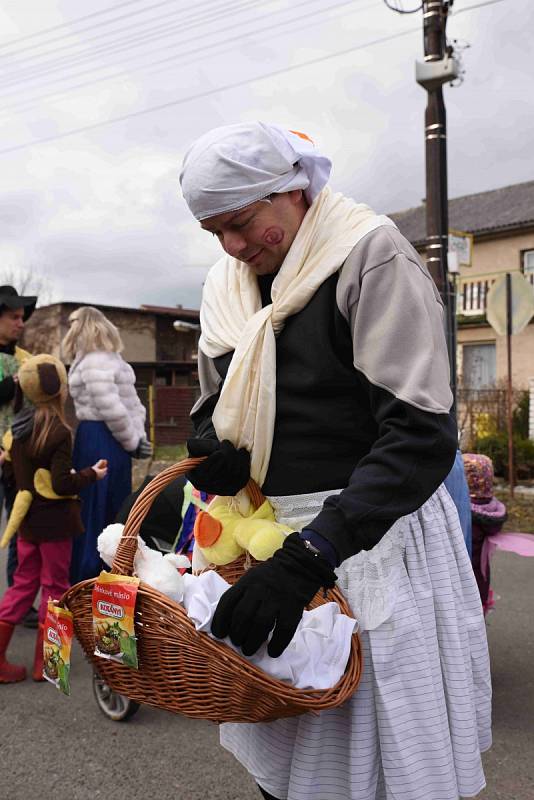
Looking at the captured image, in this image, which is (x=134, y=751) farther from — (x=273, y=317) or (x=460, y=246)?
(x=460, y=246)

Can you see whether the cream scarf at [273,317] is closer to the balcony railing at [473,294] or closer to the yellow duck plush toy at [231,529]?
the yellow duck plush toy at [231,529]

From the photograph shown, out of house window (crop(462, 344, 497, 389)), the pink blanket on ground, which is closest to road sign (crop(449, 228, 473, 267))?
the pink blanket on ground

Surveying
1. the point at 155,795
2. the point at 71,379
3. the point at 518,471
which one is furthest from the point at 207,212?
the point at 518,471

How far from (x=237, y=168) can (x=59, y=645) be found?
107 cm

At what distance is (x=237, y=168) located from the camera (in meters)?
1.47

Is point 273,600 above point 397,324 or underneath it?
underneath

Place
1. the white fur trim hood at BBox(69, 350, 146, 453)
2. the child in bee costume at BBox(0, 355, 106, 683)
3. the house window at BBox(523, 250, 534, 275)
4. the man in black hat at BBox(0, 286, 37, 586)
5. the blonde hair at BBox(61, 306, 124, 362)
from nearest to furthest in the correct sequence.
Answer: the child in bee costume at BBox(0, 355, 106, 683) < the man in black hat at BBox(0, 286, 37, 586) < the white fur trim hood at BBox(69, 350, 146, 453) < the blonde hair at BBox(61, 306, 124, 362) < the house window at BBox(523, 250, 534, 275)

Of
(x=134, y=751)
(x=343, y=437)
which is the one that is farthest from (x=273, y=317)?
(x=134, y=751)

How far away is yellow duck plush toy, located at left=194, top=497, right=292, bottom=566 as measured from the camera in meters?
1.58

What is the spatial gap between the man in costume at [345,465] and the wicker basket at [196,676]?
0.17 ft

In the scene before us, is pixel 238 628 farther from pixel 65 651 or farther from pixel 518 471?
pixel 518 471

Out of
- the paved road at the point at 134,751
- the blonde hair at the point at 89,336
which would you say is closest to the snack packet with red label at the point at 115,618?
the paved road at the point at 134,751

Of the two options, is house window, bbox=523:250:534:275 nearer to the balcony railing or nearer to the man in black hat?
the balcony railing

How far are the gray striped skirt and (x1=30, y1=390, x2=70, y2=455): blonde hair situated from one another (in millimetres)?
2555
